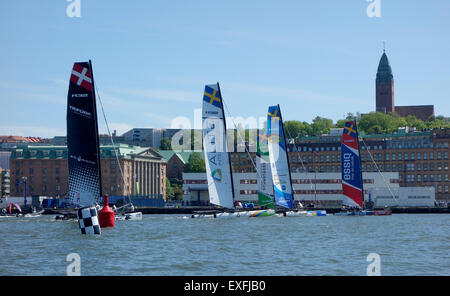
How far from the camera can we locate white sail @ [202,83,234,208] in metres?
72.2

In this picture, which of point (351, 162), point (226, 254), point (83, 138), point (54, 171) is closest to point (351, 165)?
point (351, 162)

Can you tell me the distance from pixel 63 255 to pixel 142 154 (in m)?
157

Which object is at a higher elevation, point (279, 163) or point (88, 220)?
point (279, 163)

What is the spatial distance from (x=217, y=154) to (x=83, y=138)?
64.9 feet

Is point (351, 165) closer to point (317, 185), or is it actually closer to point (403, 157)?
point (317, 185)

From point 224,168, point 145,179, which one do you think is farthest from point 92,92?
point 145,179

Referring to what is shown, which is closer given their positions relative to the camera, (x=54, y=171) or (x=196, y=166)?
(x=54, y=171)

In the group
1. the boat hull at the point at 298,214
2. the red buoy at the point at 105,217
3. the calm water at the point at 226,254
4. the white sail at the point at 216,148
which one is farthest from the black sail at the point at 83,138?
the boat hull at the point at 298,214

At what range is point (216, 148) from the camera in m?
73.6

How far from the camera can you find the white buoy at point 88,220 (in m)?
43.8

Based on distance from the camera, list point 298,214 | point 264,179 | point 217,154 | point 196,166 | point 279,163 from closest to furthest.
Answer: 1. point 217,154
2. point 298,214
3. point 279,163
4. point 264,179
5. point 196,166
